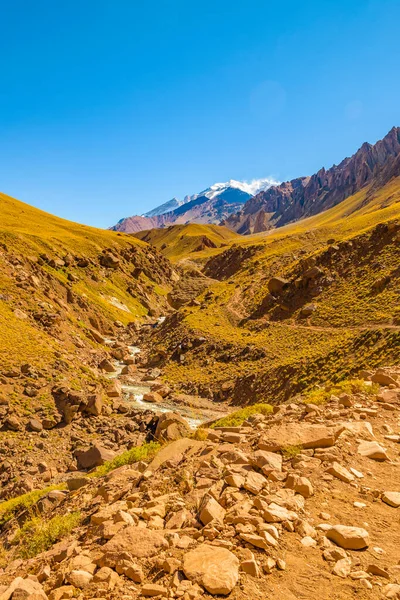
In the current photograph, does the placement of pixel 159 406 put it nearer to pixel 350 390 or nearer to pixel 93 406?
pixel 93 406

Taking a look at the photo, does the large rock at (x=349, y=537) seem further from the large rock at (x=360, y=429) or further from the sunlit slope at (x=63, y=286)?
the sunlit slope at (x=63, y=286)

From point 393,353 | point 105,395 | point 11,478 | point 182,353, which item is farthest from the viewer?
point 182,353

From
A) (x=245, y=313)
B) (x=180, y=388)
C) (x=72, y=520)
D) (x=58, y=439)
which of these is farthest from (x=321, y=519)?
(x=245, y=313)

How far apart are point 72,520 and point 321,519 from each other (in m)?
6.23

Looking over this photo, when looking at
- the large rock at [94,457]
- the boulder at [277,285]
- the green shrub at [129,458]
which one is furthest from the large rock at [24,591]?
the boulder at [277,285]

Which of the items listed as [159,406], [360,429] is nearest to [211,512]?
[360,429]

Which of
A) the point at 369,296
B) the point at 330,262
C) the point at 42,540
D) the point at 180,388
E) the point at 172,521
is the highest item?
the point at 330,262

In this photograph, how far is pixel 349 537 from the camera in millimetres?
6035

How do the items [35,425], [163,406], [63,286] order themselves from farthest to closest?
1. [63,286]
2. [163,406]
3. [35,425]

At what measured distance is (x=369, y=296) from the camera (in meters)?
45.1

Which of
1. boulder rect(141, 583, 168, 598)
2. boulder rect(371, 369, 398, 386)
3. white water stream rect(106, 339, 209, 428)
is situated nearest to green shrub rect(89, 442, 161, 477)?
boulder rect(141, 583, 168, 598)

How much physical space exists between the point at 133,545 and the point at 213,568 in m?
1.64

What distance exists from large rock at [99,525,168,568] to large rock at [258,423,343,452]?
13.1 ft

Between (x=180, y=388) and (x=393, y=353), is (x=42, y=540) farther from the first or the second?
(x=180, y=388)
